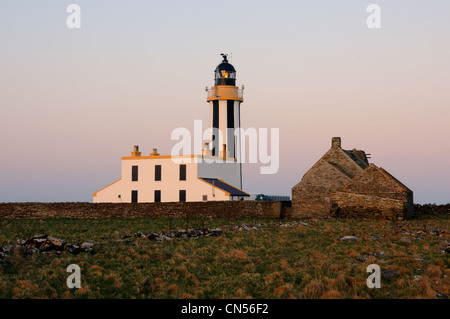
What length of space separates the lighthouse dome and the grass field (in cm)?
4198

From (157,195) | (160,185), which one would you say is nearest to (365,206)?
(160,185)

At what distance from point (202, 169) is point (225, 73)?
13072mm

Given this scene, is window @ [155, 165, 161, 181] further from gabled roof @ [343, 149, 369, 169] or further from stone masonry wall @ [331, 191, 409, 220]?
stone masonry wall @ [331, 191, 409, 220]

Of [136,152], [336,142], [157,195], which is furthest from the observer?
[136,152]

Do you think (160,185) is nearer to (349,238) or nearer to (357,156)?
(357,156)

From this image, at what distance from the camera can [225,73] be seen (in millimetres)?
63844

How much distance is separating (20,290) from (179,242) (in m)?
10.2

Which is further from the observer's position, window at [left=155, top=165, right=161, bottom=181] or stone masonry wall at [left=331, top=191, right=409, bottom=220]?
window at [left=155, top=165, right=161, bottom=181]

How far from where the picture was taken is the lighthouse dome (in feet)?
208

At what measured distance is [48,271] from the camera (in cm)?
→ 1513

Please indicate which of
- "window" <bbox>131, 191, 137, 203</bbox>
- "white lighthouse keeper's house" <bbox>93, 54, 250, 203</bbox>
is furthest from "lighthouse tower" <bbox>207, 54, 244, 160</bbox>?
"window" <bbox>131, 191, 137, 203</bbox>

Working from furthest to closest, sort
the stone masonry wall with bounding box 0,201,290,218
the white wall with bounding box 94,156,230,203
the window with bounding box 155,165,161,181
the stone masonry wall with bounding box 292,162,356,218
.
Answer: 1. the window with bounding box 155,165,161,181
2. the white wall with bounding box 94,156,230,203
3. the stone masonry wall with bounding box 292,162,356,218
4. the stone masonry wall with bounding box 0,201,290,218

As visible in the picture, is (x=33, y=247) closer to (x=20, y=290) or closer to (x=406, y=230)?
(x=20, y=290)

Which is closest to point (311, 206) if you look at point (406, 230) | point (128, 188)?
point (406, 230)
